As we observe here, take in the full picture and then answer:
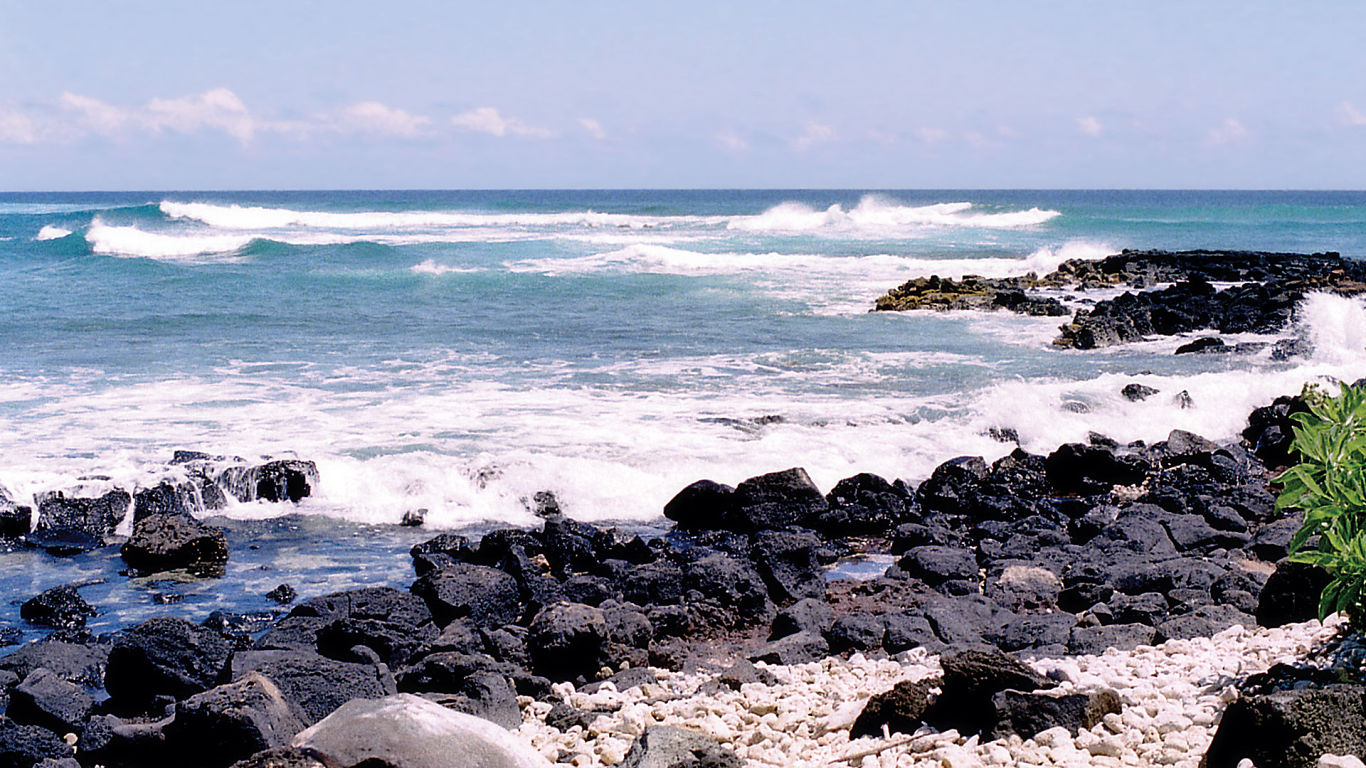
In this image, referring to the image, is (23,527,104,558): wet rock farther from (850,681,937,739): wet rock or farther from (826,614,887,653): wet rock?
(850,681,937,739): wet rock

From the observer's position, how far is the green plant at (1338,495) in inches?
136

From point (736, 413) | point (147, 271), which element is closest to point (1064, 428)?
point (736, 413)

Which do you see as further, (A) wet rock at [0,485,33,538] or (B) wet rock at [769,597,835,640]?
(A) wet rock at [0,485,33,538]

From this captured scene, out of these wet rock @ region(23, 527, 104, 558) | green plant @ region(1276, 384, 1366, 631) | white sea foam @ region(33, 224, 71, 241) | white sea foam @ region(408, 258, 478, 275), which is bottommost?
wet rock @ region(23, 527, 104, 558)

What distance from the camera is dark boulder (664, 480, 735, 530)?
30.7 feet

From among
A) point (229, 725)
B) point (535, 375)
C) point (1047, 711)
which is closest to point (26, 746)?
point (229, 725)

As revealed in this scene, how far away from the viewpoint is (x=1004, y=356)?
17781mm

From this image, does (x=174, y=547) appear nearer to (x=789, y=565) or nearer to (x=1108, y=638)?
(x=789, y=565)

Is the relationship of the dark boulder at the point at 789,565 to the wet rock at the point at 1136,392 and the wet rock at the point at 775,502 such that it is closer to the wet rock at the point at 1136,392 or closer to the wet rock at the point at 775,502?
the wet rock at the point at 775,502

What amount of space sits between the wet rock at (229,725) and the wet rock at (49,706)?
3.91ft

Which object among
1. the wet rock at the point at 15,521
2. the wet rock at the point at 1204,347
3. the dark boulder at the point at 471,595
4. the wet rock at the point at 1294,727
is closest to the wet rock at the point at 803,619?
the dark boulder at the point at 471,595

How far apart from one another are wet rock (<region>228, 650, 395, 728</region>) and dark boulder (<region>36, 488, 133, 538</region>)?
13.6 ft

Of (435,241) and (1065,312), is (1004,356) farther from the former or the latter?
(435,241)

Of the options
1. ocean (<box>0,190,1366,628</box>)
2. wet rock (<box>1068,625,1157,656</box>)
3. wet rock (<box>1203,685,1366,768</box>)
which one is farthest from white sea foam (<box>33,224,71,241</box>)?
wet rock (<box>1203,685,1366,768</box>)
